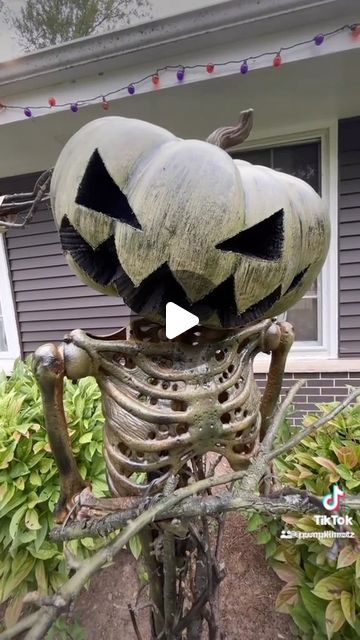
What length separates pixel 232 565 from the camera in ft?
5.98

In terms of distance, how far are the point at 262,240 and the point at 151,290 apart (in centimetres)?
20

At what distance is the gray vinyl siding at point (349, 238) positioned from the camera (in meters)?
2.55

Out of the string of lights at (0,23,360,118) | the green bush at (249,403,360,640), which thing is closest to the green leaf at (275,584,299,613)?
the green bush at (249,403,360,640)

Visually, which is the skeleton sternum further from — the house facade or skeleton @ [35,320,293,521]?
the house facade

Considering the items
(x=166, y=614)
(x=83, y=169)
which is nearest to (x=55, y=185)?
(x=83, y=169)

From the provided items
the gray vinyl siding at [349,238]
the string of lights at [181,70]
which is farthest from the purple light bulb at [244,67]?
the gray vinyl siding at [349,238]

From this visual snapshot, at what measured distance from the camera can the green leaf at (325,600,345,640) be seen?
1196 mm

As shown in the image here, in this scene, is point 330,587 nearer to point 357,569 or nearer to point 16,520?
point 357,569

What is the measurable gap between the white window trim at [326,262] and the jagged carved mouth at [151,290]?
6.96 ft

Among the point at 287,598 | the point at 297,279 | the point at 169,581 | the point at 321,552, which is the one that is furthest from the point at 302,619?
the point at 297,279

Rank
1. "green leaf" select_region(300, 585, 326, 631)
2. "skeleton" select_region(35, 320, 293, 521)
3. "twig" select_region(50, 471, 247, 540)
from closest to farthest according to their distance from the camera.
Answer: "twig" select_region(50, 471, 247, 540) → "skeleton" select_region(35, 320, 293, 521) → "green leaf" select_region(300, 585, 326, 631)

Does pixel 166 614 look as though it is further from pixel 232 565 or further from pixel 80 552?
pixel 232 565

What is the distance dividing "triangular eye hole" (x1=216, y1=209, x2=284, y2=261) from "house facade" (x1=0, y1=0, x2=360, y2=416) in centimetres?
172

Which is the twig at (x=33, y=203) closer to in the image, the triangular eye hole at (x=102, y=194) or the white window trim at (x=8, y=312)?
the triangular eye hole at (x=102, y=194)
